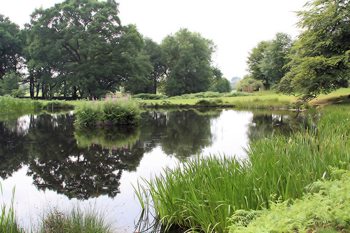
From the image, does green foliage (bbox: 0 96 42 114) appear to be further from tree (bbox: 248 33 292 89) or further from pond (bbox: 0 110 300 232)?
tree (bbox: 248 33 292 89)

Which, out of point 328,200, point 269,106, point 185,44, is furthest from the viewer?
point 185,44

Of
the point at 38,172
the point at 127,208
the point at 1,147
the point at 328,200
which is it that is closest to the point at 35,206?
the point at 127,208

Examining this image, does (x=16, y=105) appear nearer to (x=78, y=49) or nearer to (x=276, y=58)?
(x=78, y=49)

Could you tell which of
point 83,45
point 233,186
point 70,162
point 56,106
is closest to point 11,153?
point 70,162

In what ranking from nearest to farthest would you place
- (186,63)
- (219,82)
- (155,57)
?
1. (186,63)
2. (155,57)
3. (219,82)

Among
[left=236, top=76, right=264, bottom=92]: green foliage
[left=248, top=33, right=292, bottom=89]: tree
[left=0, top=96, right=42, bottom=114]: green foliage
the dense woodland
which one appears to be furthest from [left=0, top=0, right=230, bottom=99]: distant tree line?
[left=248, top=33, right=292, bottom=89]: tree

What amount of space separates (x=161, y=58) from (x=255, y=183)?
63.6 metres

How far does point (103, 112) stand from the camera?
2055 centimetres

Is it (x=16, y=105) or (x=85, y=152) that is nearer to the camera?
(x=85, y=152)

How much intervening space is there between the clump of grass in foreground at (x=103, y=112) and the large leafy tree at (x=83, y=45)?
32.3 m

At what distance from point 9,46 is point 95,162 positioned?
55185mm

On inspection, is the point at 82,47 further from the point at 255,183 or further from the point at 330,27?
the point at 255,183

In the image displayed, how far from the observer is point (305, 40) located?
2322cm

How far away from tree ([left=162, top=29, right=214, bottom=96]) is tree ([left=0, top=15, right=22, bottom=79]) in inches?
996
